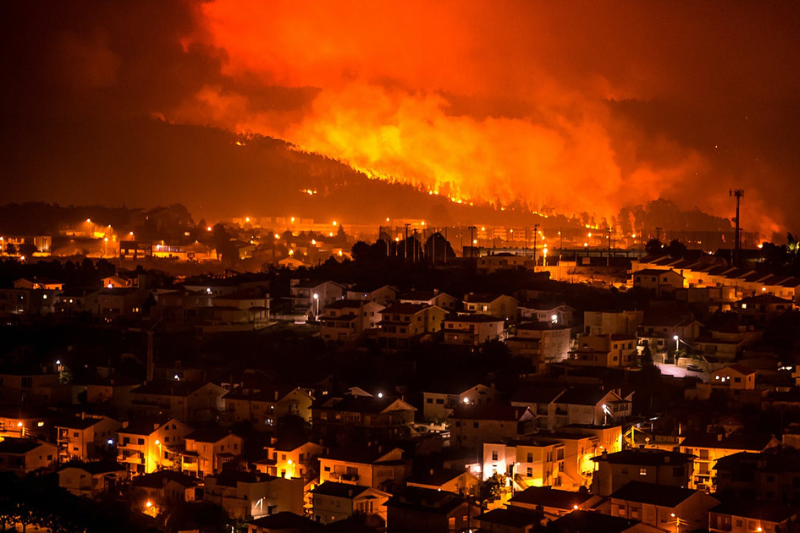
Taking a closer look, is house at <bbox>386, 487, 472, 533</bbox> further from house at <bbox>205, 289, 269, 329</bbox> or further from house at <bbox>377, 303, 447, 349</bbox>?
house at <bbox>205, 289, 269, 329</bbox>

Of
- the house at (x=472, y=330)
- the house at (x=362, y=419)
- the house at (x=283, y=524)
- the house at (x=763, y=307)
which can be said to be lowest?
the house at (x=283, y=524)

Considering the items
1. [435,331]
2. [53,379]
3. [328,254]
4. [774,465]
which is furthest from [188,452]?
[328,254]

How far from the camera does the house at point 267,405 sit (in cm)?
A: 1781

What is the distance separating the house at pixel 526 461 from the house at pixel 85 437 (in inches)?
205

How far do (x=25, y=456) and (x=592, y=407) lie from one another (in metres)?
7.00

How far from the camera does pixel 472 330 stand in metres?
20.3

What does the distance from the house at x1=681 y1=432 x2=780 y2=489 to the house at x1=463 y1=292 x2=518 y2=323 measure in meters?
6.60

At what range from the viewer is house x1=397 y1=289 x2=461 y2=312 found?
22.4 metres

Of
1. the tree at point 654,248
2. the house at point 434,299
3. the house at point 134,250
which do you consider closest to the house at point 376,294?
the house at point 434,299

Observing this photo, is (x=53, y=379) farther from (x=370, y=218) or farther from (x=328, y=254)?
(x=370, y=218)

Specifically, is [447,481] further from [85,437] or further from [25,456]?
[25,456]

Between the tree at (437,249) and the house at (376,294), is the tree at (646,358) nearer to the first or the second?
the house at (376,294)

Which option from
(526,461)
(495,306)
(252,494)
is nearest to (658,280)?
(495,306)

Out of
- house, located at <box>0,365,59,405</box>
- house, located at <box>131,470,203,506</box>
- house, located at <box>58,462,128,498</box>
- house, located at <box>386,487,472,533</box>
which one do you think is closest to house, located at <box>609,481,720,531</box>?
house, located at <box>386,487,472,533</box>
